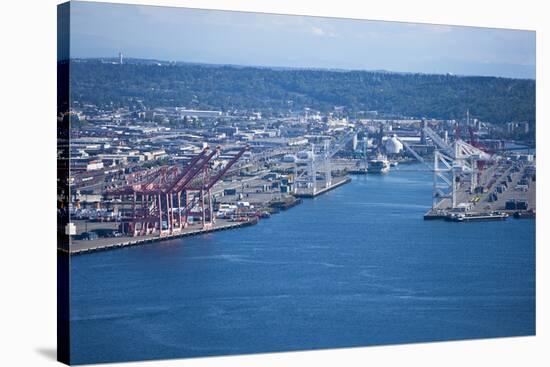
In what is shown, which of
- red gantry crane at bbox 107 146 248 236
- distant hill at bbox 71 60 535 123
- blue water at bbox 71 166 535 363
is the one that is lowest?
blue water at bbox 71 166 535 363

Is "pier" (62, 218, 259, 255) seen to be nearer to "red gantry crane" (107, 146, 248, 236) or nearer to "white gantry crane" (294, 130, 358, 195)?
"red gantry crane" (107, 146, 248, 236)

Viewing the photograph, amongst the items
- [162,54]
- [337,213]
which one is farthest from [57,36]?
[337,213]

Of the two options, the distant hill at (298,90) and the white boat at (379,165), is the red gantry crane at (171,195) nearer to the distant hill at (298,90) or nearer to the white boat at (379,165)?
the distant hill at (298,90)

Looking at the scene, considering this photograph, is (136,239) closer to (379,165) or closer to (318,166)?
(318,166)

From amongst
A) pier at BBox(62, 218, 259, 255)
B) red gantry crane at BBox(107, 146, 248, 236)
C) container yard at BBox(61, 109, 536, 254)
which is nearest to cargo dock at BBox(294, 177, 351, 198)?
container yard at BBox(61, 109, 536, 254)

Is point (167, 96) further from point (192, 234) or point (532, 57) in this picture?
point (532, 57)

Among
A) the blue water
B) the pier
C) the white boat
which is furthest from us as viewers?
the white boat

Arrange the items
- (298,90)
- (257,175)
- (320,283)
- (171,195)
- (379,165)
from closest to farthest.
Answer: (171,195) < (320,283) < (257,175) < (298,90) < (379,165)

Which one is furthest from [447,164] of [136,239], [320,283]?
[136,239]

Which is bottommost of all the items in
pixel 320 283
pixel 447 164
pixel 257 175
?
pixel 320 283
